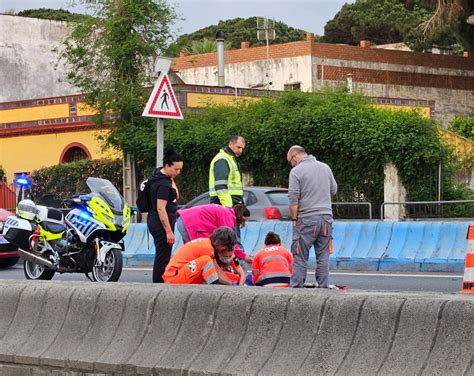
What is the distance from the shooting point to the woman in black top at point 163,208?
38.9ft

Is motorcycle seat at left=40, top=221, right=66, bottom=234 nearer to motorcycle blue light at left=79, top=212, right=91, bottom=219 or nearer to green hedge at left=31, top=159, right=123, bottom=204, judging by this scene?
motorcycle blue light at left=79, top=212, right=91, bottom=219

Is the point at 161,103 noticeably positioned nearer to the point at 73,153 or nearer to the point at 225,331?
the point at 225,331

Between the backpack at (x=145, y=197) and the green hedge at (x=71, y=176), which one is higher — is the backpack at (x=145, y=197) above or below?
above

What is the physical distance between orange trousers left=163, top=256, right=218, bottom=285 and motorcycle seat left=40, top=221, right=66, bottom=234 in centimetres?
582

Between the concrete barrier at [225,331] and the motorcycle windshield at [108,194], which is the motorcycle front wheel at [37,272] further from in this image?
the concrete barrier at [225,331]

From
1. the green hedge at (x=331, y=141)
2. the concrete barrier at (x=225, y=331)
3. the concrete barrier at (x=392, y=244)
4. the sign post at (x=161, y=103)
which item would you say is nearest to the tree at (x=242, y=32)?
the green hedge at (x=331, y=141)

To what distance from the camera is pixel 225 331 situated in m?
6.87

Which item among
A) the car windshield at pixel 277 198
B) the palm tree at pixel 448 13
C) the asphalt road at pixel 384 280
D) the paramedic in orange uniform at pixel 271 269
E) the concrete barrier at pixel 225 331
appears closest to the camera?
the concrete barrier at pixel 225 331

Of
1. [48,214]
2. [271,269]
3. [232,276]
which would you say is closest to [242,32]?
[48,214]

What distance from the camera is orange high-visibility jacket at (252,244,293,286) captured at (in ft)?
36.1

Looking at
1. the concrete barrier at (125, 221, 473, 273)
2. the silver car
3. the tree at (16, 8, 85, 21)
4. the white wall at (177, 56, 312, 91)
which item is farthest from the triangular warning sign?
the tree at (16, 8, 85, 21)

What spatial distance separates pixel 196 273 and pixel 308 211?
2.79 metres

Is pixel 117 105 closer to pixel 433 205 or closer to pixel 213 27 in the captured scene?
pixel 433 205

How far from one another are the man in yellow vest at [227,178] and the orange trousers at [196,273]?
3381 millimetres
